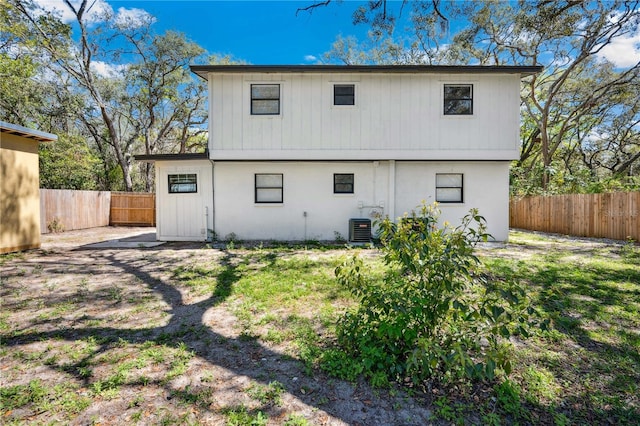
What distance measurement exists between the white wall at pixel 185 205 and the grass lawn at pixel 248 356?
3943 millimetres

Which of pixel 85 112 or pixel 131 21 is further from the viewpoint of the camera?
pixel 85 112

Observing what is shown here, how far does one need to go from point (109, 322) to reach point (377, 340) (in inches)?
129

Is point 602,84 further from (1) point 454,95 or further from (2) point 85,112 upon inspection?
(2) point 85,112

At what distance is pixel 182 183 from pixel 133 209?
308 inches

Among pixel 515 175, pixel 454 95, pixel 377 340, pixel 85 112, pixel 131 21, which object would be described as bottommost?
pixel 377 340

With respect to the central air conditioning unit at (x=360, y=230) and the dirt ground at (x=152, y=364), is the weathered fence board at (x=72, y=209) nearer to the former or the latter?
the dirt ground at (x=152, y=364)

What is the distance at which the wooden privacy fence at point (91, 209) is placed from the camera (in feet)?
40.0

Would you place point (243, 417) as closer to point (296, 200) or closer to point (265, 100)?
point (296, 200)

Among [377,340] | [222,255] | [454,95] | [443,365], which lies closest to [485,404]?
[443,365]

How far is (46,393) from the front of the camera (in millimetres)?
2277

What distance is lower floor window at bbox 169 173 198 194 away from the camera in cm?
951

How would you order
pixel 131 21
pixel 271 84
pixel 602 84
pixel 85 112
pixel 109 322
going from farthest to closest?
pixel 85 112 → pixel 131 21 → pixel 602 84 → pixel 271 84 → pixel 109 322

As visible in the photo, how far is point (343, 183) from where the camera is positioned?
953 cm

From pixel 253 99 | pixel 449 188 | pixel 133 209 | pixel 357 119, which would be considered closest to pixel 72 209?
pixel 133 209
